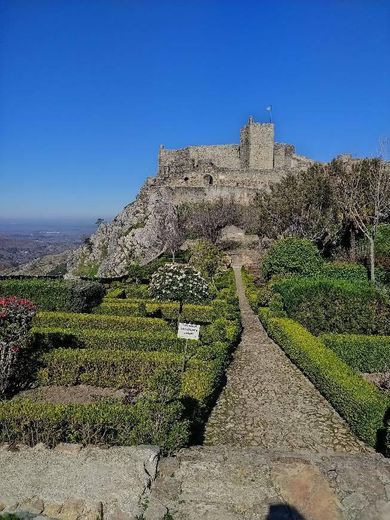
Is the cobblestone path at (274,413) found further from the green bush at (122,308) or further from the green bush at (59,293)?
the green bush at (59,293)

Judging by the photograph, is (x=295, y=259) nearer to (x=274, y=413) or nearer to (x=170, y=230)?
(x=274, y=413)

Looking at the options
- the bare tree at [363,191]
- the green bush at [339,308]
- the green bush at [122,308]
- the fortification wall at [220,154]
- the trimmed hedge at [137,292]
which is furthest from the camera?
the fortification wall at [220,154]

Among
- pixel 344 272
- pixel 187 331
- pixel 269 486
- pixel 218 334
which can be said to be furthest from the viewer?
pixel 344 272

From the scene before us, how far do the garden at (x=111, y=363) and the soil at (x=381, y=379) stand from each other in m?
3.65

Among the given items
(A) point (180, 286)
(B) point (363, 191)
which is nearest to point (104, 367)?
(A) point (180, 286)

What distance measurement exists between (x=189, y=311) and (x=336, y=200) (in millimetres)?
13569

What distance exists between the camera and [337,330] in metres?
14.7

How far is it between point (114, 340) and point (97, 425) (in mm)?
5271

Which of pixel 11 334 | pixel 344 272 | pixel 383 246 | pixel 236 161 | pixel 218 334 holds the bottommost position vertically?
pixel 218 334

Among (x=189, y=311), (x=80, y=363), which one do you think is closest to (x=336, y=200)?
(x=189, y=311)

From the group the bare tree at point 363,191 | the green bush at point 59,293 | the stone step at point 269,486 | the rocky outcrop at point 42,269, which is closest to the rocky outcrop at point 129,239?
the rocky outcrop at point 42,269

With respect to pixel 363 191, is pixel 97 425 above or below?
below

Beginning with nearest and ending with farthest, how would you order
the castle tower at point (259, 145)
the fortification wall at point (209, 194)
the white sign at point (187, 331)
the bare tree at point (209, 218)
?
1. the white sign at point (187, 331)
2. the bare tree at point (209, 218)
3. the fortification wall at point (209, 194)
4. the castle tower at point (259, 145)

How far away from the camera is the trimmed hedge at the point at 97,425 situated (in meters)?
6.73
